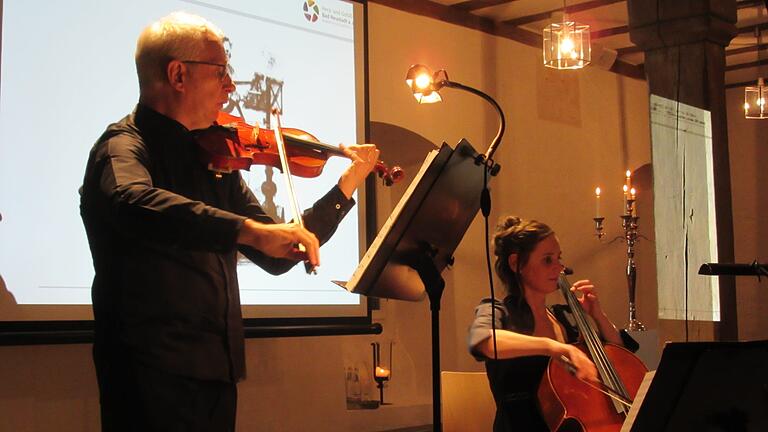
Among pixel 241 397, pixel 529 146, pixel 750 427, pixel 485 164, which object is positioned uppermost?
pixel 529 146

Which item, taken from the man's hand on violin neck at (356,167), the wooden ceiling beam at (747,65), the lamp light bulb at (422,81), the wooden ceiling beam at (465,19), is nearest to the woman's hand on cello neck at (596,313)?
the lamp light bulb at (422,81)

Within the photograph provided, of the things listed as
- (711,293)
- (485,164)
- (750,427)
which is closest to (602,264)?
(711,293)

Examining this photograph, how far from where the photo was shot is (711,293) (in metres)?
5.26

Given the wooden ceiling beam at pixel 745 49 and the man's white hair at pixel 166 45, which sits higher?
the wooden ceiling beam at pixel 745 49

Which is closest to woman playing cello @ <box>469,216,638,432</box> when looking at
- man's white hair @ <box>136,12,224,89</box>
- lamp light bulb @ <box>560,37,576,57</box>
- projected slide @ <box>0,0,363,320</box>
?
man's white hair @ <box>136,12,224,89</box>

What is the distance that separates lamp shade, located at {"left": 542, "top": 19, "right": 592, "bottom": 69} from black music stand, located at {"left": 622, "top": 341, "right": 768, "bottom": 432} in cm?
343

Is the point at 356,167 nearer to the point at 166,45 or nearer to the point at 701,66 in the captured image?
the point at 166,45

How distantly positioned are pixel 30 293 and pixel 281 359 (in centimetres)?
152

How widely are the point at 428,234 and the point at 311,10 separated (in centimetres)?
270

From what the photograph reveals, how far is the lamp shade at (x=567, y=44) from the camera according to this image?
191 inches

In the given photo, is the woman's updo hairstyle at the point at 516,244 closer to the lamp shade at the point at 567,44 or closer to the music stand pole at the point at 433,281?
the music stand pole at the point at 433,281

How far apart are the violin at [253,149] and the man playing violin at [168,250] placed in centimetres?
5

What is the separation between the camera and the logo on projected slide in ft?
15.3

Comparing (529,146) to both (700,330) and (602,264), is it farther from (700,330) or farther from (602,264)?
(700,330)
